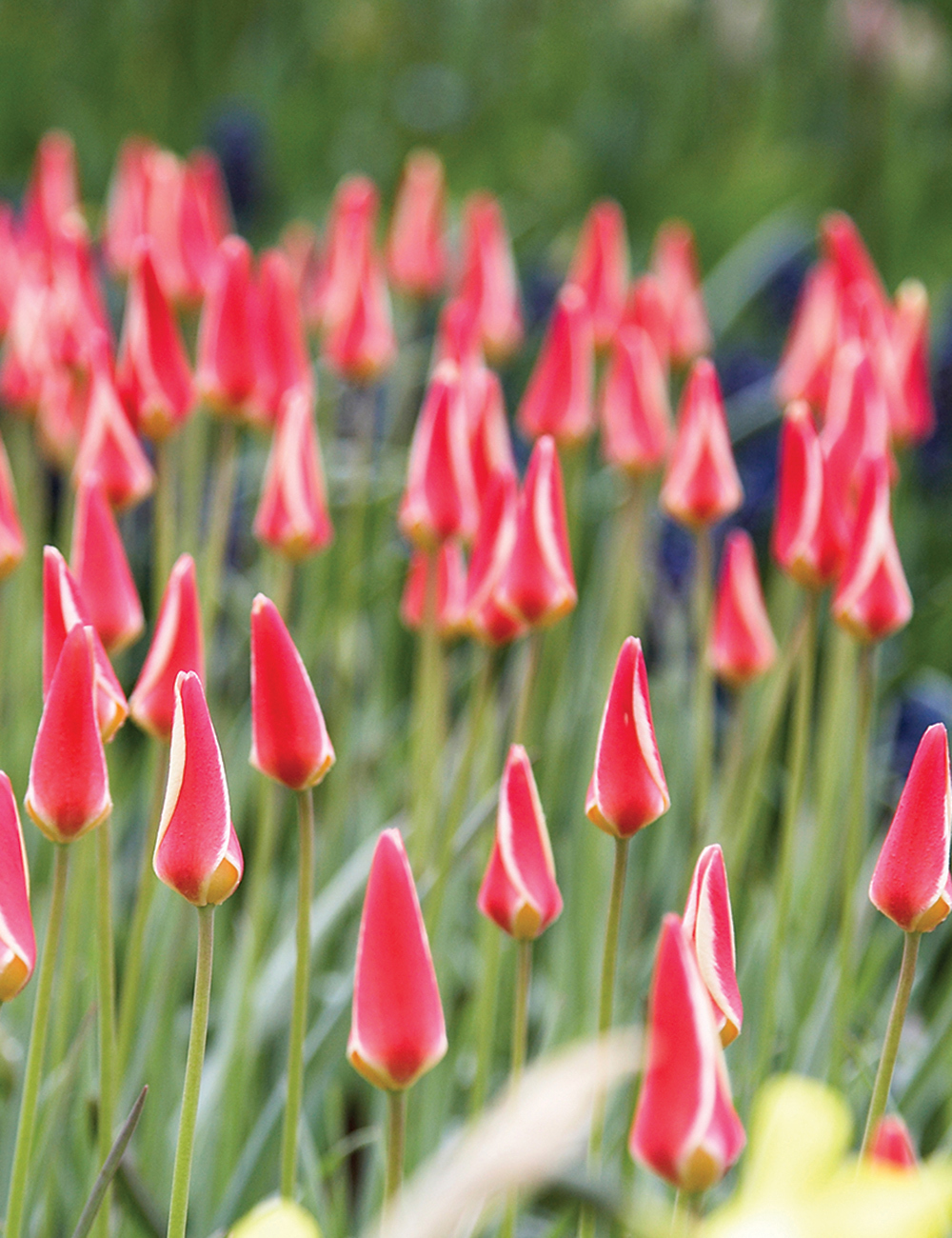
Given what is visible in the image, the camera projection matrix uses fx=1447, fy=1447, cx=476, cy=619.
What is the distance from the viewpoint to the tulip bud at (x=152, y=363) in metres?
0.92

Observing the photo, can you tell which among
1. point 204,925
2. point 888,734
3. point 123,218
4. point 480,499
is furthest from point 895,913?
point 123,218

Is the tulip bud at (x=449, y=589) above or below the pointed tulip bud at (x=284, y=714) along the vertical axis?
below

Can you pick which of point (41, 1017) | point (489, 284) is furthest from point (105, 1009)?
point (489, 284)

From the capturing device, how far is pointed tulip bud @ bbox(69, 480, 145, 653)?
0.69m

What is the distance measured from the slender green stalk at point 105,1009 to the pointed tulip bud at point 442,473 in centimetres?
28

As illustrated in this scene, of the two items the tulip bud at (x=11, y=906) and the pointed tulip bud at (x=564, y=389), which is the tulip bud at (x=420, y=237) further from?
the tulip bud at (x=11, y=906)

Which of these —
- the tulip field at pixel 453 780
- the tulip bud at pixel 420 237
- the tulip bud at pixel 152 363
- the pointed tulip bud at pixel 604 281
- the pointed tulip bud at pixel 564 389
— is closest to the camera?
the tulip field at pixel 453 780

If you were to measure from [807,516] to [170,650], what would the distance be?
1.14 ft

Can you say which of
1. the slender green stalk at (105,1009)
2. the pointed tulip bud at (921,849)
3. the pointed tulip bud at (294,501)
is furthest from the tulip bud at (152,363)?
the pointed tulip bud at (921,849)

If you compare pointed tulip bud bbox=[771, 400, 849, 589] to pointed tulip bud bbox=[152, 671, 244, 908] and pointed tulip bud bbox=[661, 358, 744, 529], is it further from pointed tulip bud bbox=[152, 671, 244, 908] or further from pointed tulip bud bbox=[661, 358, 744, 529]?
pointed tulip bud bbox=[152, 671, 244, 908]

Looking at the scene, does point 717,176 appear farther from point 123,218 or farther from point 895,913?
point 895,913

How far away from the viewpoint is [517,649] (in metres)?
1.52

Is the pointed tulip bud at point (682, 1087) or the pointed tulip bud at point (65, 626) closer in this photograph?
the pointed tulip bud at point (682, 1087)

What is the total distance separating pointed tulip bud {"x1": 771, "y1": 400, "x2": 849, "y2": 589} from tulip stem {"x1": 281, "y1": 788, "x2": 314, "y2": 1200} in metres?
0.32
